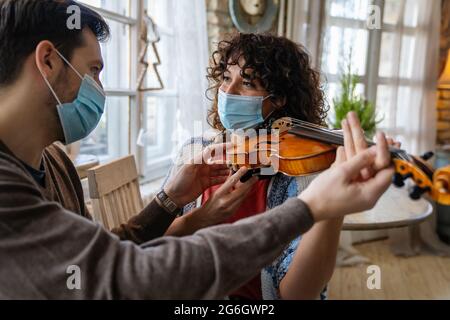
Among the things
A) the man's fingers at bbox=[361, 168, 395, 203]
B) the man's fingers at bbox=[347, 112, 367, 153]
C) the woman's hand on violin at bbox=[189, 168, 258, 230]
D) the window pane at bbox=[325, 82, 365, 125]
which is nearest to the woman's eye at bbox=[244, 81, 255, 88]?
the woman's hand on violin at bbox=[189, 168, 258, 230]

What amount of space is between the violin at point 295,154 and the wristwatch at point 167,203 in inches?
7.3

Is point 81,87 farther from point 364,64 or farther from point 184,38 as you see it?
point 364,64

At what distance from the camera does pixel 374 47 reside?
10.2 feet

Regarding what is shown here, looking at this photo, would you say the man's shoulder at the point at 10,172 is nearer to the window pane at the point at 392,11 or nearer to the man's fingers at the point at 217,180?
the man's fingers at the point at 217,180

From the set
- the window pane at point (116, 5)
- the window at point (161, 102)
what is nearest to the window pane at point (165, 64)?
the window at point (161, 102)

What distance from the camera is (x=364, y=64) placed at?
10.3 feet

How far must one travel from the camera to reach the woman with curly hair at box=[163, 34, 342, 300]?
970mm

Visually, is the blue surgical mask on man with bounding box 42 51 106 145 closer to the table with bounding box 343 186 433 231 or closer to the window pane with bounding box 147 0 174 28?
the table with bounding box 343 186 433 231

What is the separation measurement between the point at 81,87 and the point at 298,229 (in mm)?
501

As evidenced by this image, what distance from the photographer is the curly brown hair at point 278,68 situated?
1212 mm

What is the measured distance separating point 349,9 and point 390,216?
191cm

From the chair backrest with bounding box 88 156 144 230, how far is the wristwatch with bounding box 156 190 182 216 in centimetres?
28

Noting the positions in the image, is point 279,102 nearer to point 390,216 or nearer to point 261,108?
point 261,108

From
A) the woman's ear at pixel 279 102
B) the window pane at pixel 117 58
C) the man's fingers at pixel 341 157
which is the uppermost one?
the window pane at pixel 117 58
